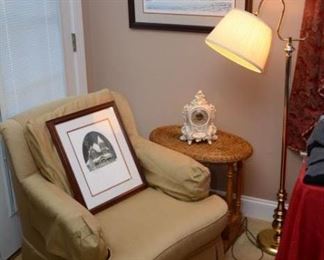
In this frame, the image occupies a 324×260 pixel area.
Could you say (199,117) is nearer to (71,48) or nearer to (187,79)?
(187,79)

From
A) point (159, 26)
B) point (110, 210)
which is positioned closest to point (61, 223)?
point (110, 210)

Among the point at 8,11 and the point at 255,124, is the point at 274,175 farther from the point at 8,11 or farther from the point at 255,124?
the point at 8,11

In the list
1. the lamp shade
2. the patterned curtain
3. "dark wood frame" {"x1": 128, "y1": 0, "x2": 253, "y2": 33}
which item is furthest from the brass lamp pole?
"dark wood frame" {"x1": 128, "y1": 0, "x2": 253, "y2": 33}

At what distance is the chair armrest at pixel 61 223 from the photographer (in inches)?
63.4

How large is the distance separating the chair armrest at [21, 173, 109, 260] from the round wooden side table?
2.33ft

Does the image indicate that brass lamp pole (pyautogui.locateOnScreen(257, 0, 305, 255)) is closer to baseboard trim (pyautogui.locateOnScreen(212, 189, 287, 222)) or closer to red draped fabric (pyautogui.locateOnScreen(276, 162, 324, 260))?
baseboard trim (pyautogui.locateOnScreen(212, 189, 287, 222))

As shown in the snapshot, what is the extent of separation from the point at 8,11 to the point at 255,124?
1415mm

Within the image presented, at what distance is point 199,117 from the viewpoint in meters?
2.39

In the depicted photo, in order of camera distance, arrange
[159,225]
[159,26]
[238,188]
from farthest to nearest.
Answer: [159,26], [238,188], [159,225]

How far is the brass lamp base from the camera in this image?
237 centimetres

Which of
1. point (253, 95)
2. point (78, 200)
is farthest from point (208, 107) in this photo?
point (78, 200)

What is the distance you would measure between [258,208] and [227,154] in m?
0.63

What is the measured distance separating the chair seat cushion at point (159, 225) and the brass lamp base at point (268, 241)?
0.52 m

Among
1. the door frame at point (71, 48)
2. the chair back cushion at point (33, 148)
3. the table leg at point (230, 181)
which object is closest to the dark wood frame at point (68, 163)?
the chair back cushion at point (33, 148)
